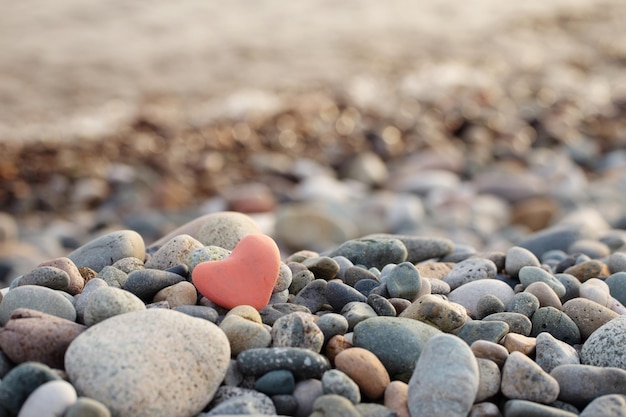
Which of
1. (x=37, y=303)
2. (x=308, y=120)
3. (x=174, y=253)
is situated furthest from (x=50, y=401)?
(x=308, y=120)

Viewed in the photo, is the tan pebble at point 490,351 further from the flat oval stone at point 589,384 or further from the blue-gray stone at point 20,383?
the blue-gray stone at point 20,383

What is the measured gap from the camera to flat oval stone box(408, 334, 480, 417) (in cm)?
183

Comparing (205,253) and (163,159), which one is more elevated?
(205,253)

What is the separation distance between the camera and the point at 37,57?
34.7 feet

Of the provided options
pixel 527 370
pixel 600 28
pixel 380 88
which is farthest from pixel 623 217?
pixel 600 28

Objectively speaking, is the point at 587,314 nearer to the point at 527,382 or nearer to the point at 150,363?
the point at 527,382

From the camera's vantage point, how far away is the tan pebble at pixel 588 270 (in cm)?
276


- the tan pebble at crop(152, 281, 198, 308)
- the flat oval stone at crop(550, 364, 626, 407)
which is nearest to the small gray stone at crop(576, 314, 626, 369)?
the flat oval stone at crop(550, 364, 626, 407)

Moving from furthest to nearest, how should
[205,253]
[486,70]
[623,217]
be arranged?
[486,70] → [623,217] → [205,253]

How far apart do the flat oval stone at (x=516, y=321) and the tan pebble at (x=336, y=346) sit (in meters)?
0.46

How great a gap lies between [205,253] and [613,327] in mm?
1279

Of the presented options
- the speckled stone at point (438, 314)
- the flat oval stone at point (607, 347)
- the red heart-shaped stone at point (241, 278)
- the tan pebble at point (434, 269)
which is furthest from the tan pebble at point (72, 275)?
the flat oval stone at point (607, 347)

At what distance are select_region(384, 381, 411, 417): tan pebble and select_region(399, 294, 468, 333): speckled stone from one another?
0.29 meters

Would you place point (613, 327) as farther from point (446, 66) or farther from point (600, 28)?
point (600, 28)
